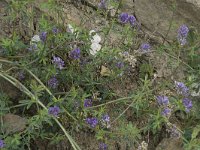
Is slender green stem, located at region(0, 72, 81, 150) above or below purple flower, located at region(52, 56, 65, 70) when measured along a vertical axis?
below

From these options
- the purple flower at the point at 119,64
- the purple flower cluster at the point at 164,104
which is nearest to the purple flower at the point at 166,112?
the purple flower cluster at the point at 164,104

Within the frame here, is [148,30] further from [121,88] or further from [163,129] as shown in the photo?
[163,129]

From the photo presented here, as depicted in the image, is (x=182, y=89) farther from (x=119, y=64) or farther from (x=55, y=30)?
(x=55, y=30)

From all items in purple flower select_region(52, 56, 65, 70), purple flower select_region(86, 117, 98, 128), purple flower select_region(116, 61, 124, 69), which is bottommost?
purple flower select_region(86, 117, 98, 128)

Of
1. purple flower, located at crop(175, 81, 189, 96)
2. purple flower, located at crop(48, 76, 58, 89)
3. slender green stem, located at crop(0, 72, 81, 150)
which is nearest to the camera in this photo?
slender green stem, located at crop(0, 72, 81, 150)

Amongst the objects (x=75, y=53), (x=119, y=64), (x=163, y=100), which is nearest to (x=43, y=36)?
(x=75, y=53)

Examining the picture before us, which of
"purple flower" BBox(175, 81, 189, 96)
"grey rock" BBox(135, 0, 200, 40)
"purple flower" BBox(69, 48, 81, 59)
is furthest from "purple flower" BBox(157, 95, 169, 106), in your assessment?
"grey rock" BBox(135, 0, 200, 40)

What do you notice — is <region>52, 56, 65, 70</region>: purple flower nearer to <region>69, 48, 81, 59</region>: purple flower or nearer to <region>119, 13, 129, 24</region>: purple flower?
<region>69, 48, 81, 59</region>: purple flower

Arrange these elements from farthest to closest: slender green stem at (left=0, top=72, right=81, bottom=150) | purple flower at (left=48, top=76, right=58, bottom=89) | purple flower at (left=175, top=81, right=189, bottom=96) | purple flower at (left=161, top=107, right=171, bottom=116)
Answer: purple flower at (left=48, top=76, right=58, bottom=89) → purple flower at (left=175, top=81, right=189, bottom=96) → purple flower at (left=161, top=107, right=171, bottom=116) → slender green stem at (left=0, top=72, right=81, bottom=150)
